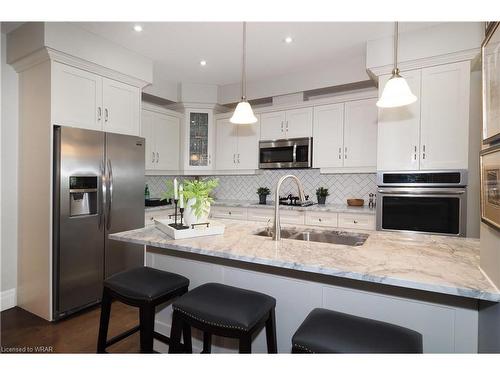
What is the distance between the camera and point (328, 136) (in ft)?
11.9

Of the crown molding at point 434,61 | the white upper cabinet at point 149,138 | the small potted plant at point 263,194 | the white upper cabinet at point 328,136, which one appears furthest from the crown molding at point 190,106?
the crown molding at point 434,61

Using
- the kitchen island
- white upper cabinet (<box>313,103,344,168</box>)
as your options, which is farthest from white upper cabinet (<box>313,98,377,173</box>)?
the kitchen island

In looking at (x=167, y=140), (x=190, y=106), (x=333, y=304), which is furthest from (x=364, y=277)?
(x=190, y=106)

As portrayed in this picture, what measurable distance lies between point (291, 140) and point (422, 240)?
91.8 inches

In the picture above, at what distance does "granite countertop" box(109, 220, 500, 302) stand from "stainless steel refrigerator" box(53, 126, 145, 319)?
1099mm

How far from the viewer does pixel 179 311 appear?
1355 millimetres

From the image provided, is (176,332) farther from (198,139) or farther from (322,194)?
(198,139)

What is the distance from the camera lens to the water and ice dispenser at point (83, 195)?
2.62 metres

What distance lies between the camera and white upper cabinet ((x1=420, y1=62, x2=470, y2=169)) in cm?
258

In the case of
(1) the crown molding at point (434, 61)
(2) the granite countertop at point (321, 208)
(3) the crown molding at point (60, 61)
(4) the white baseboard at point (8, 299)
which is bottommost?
(4) the white baseboard at point (8, 299)

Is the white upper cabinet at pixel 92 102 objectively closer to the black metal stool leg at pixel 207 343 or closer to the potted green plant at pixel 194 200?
the potted green plant at pixel 194 200

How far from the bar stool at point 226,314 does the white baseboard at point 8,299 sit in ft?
7.89

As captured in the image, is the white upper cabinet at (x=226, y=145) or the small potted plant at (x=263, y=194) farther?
the white upper cabinet at (x=226, y=145)
